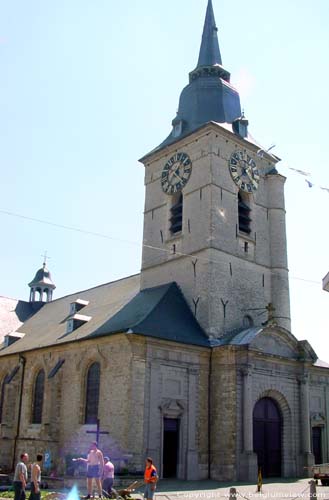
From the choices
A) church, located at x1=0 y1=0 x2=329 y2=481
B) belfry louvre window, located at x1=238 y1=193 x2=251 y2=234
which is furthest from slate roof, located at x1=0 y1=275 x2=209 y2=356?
belfry louvre window, located at x1=238 y1=193 x2=251 y2=234

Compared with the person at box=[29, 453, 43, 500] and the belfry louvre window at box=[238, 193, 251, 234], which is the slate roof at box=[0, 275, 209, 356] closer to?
the belfry louvre window at box=[238, 193, 251, 234]

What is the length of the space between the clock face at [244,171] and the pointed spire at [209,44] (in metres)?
6.70

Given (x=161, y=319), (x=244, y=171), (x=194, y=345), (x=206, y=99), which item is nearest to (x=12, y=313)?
(x=161, y=319)

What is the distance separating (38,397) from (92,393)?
5.52m

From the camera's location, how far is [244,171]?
102 ft

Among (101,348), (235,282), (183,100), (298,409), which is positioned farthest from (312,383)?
(183,100)

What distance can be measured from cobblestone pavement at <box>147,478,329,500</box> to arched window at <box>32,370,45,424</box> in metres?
9.63

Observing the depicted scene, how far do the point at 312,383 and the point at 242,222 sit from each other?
9.32 m

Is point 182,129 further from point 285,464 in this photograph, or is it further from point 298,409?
point 285,464

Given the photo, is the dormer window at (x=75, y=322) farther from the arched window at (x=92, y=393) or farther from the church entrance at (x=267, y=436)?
the church entrance at (x=267, y=436)

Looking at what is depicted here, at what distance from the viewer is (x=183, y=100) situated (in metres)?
33.4

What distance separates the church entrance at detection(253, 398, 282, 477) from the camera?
24812mm

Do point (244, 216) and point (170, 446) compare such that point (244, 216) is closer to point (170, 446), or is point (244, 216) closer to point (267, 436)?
point (267, 436)

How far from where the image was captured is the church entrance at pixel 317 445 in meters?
27.4
